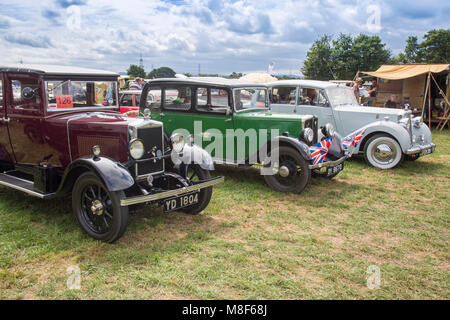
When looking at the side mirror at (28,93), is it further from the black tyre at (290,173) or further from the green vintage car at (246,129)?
the black tyre at (290,173)

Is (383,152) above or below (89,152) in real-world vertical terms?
below

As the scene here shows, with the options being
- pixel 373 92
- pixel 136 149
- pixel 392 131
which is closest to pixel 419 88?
pixel 373 92

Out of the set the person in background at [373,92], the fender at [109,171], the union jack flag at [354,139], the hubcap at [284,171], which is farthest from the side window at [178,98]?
the person in background at [373,92]

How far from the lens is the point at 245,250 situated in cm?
372

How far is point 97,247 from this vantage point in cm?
366

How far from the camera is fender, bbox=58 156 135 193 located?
3.50m

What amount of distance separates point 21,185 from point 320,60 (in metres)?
27.2

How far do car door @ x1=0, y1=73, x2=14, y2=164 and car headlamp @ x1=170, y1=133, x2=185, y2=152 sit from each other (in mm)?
2359

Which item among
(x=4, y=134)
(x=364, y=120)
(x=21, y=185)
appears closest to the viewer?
(x=21, y=185)

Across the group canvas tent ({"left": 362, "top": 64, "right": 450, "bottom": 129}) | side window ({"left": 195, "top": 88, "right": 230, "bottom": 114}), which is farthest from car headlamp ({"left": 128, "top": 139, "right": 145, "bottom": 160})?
canvas tent ({"left": 362, "top": 64, "right": 450, "bottom": 129})

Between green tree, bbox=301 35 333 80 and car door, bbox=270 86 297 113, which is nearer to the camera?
car door, bbox=270 86 297 113

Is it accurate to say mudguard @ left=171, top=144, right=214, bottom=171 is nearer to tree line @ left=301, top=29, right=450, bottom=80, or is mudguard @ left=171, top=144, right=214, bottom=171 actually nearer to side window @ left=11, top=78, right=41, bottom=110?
side window @ left=11, top=78, right=41, bottom=110

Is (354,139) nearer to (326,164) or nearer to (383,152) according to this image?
(383,152)
